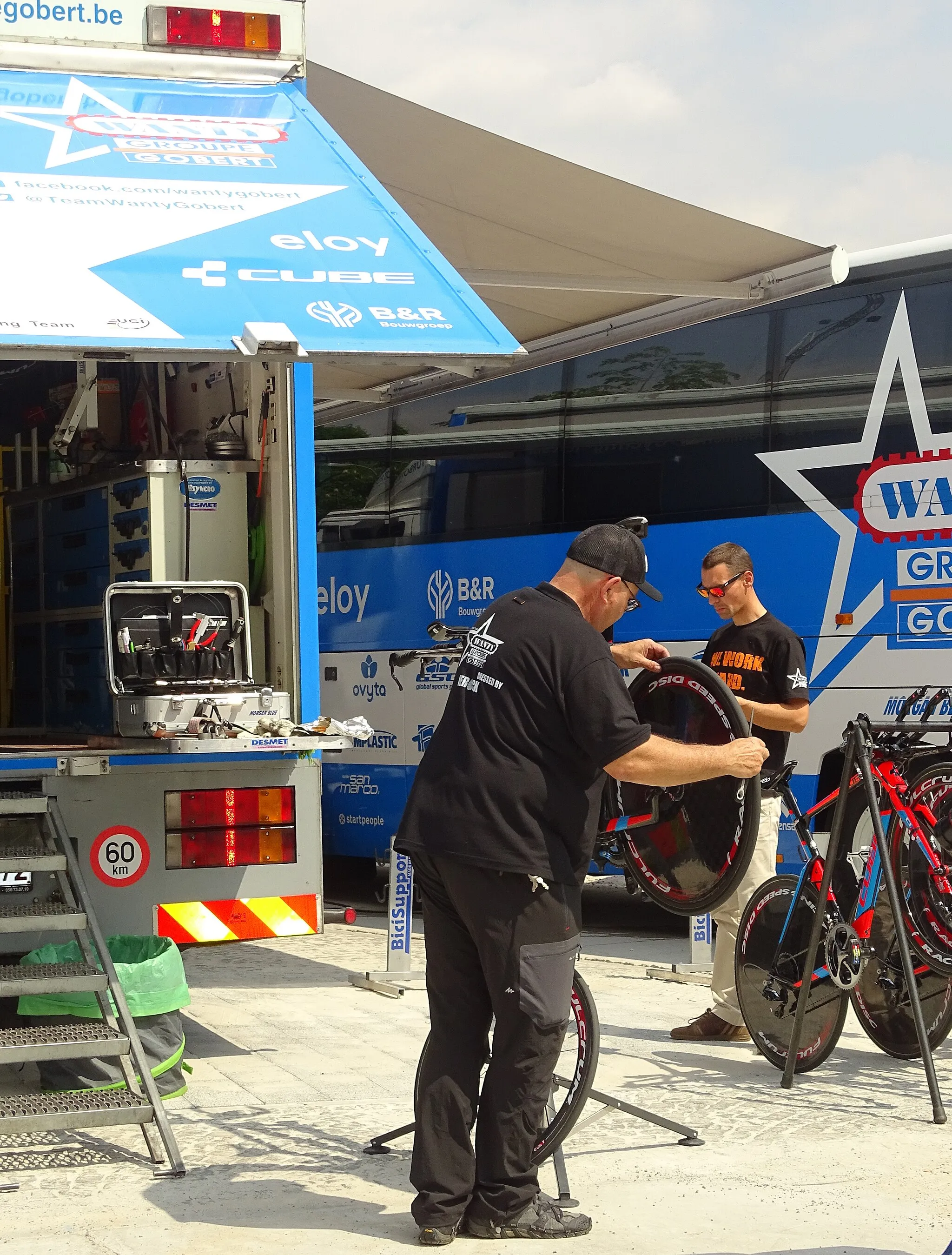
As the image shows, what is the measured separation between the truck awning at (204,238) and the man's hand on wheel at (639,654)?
3.79 ft

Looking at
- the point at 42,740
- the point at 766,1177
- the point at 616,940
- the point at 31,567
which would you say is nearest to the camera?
the point at 766,1177

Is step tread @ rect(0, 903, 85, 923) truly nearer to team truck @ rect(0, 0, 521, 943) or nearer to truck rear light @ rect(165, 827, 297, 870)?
team truck @ rect(0, 0, 521, 943)

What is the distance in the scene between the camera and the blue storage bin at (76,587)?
7957mm

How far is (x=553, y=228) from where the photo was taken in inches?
340

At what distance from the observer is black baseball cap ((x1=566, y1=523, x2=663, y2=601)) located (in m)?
4.50

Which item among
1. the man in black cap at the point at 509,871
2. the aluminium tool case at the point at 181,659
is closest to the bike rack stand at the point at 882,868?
the man in black cap at the point at 509,871

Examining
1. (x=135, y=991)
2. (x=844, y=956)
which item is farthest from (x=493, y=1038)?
(x=844, y=956)

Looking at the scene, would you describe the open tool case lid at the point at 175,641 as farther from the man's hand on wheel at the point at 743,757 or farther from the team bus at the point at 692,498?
the team bus at the point at 692,498

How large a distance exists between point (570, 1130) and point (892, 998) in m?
2.21

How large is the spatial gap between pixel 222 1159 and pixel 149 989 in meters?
0.92

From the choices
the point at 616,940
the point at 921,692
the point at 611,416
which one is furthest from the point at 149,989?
the point at 611,416

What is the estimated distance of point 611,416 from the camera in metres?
10.2

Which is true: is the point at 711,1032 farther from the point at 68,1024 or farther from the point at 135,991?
the point at 68,1024

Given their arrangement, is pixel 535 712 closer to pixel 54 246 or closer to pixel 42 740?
pixel 54 246
